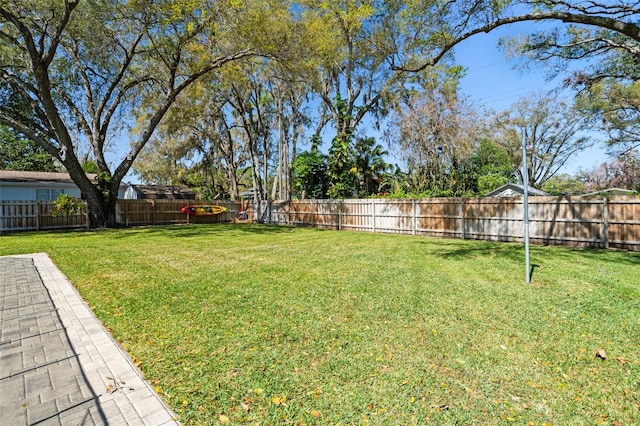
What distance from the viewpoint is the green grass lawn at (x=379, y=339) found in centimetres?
210

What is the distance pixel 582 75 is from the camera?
10648 millimetres

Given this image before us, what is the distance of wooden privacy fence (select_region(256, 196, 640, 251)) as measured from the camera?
321 inches

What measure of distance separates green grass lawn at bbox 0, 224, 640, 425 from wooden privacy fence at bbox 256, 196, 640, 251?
3.04 m

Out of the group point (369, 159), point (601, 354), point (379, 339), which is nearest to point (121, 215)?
point (369, 159)

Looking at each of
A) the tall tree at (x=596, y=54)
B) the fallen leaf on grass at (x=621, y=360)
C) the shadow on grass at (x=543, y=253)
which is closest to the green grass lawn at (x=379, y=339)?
the fallen leaf on grass at (x=621, y=360)

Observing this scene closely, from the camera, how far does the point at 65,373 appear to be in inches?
97.0

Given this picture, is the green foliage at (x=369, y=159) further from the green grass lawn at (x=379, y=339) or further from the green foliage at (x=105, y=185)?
the green grass lawn at (x=379, y=339)

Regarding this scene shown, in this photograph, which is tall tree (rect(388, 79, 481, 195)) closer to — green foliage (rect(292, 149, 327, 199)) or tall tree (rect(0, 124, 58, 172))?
green foliage (rect(292, 149, 327, 199))

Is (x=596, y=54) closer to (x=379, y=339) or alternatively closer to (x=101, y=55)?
(x=379, y=339)

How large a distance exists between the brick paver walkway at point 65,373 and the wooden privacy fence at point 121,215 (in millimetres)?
12718

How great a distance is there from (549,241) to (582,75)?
233 inches

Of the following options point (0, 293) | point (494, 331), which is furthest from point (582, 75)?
point (0, 293)

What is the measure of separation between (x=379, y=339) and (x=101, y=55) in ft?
53.3

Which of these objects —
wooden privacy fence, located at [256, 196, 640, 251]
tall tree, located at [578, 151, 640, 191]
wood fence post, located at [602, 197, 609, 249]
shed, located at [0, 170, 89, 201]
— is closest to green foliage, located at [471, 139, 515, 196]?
tall tree, located at [578, 151, 640, 191]
